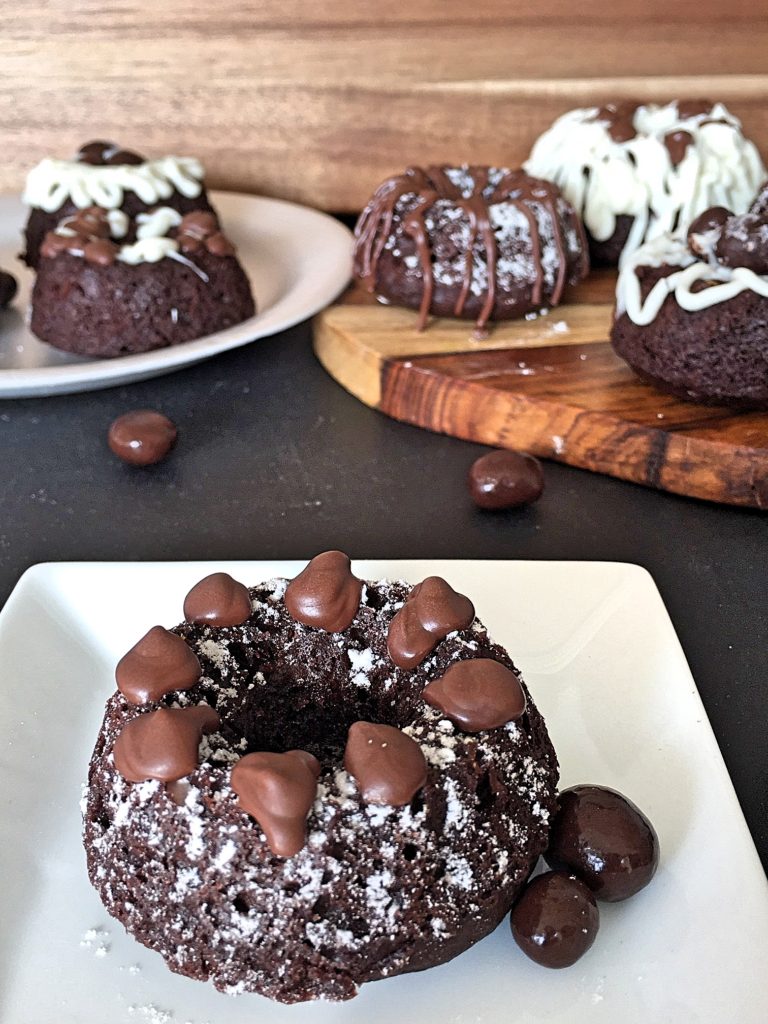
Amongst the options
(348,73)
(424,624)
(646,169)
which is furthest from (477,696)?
(348,73)

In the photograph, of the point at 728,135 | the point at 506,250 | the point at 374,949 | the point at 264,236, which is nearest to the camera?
the point at 374,949

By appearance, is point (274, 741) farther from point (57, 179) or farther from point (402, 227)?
point (57, 179)

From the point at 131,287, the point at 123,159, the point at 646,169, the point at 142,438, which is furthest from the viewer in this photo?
the point at 123,159

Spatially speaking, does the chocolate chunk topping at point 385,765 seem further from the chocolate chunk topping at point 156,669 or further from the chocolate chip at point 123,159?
the chocolate chip at point 123,159

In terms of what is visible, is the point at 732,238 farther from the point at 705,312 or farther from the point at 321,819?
the point at 321,819

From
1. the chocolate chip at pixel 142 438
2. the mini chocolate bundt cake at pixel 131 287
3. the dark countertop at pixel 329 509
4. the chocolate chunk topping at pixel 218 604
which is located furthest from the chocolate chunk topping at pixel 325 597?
the mini chocolate bundt cake at pixel 131 287

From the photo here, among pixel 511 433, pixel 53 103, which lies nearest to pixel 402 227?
pixel 511 433

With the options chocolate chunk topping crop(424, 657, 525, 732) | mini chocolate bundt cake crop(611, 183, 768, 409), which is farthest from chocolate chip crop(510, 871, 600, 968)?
mini chocolate bundt cake crop(611, 183, 768, 409)
